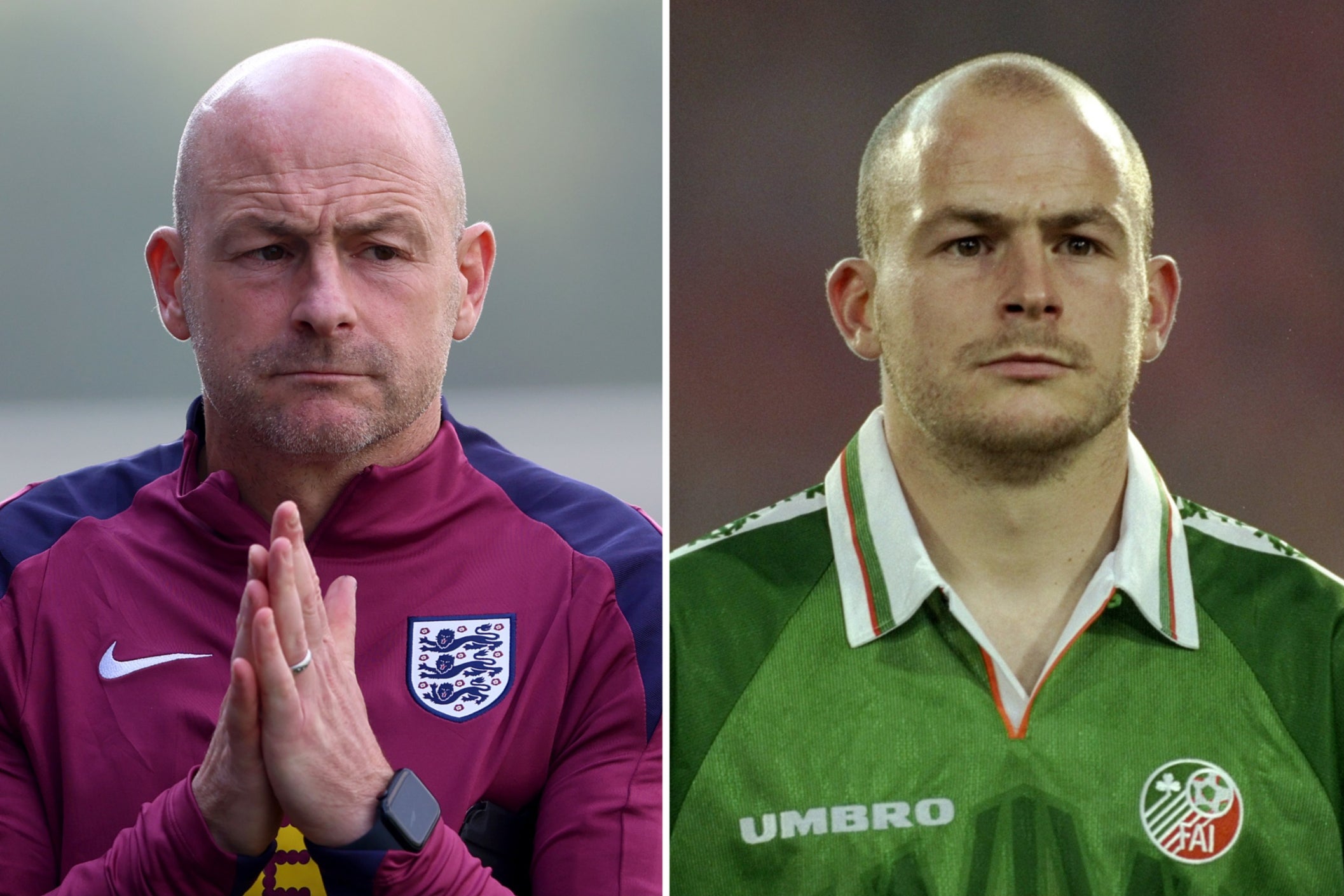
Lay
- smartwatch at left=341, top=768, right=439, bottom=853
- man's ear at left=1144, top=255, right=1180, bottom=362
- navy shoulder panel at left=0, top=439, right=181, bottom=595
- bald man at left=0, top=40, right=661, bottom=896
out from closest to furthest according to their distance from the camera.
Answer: smartwatch at left=341, top=768, right=439, bottom=853 → bald man at left=0, top=40, right=661, bottom=896 → navy shoulder panel at left=0, top=439, right=181, bottom=595 → man's ear at left=1144, top=255, right=1180, bottom=362

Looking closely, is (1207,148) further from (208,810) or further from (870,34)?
(208,810)

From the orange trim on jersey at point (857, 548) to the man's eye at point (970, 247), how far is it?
31 cm

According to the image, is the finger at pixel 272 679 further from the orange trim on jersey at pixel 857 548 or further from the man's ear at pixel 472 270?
the orange trim on jersey at pixel 857 548

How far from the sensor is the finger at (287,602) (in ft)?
5.31

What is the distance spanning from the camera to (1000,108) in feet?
6.61

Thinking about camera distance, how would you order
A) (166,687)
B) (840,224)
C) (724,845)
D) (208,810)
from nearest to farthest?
(208,810)
(166,687)
(724,845)
(840,224)

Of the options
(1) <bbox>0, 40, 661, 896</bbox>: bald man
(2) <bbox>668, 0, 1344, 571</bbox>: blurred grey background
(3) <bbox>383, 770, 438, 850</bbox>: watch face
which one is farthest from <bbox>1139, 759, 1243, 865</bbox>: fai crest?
(3) <bbox>383, 770, 438, 850</bbox>: watch face

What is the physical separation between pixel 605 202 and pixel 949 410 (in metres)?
0.54

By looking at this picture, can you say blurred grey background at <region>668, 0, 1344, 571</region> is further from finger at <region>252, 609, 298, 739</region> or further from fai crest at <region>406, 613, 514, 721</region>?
finger at <region>252, 609, 298, 739</region>

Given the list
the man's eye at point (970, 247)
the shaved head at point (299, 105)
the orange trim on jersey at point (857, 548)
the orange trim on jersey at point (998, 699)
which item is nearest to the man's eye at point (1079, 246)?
the man's eye at point (970, 247)

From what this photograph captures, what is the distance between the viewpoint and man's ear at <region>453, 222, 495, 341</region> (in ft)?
6.49

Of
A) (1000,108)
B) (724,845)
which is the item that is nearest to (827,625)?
(724,845)

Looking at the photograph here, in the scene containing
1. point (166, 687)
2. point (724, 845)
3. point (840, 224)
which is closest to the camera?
point (166, 687)

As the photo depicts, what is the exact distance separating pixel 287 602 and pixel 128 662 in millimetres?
339
